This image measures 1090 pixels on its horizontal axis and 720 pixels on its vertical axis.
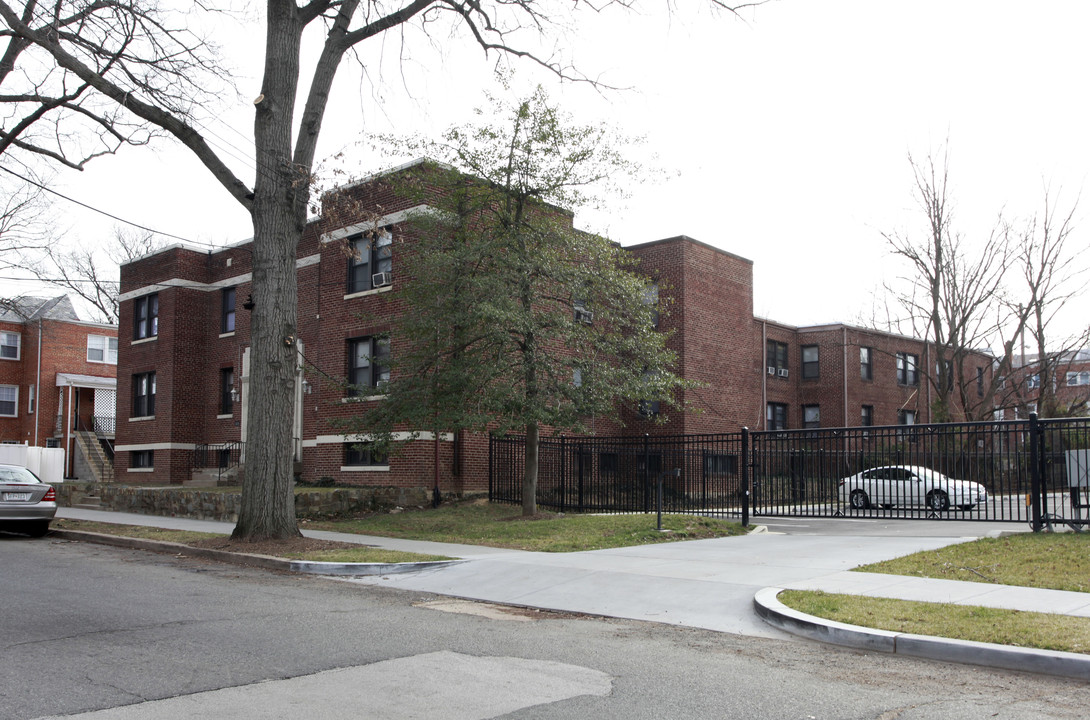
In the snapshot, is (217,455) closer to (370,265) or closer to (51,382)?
(370,265)

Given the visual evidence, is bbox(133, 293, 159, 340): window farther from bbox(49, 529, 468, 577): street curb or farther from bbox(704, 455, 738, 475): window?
bbox(704, 455, 738, 475): window

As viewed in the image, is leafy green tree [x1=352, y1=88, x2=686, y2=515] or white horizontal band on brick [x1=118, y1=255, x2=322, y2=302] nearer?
leafy green tree [x1=352, y1=88, x2=686, y2=515]

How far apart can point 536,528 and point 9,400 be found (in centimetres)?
3777

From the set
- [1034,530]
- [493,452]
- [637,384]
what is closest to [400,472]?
[493,452]

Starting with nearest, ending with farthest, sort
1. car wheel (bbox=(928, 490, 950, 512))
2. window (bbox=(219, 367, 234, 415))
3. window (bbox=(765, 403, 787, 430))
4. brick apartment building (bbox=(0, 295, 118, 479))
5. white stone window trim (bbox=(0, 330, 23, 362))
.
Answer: car wheel (bbox=(928, 490, 950, 512))
window (bbox=(219, 367, 234, 415))
window (bbox=(765, 403, 787, 430))
brick apartment building (bbox=(0, 295, 118, 479))
white stone window trim (bbox=(0, 330, 23, 362))

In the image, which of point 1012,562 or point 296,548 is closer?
point 1012,562

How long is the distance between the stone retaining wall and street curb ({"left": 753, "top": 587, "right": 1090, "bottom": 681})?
13822 mm

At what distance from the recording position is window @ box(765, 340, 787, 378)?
1431 inches

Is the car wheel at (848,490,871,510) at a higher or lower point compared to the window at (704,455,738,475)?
lower

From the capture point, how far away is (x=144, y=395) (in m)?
31.8

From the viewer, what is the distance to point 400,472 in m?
22.0

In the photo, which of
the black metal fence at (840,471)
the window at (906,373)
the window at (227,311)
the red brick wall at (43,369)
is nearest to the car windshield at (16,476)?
the black metal fence at (840,471)

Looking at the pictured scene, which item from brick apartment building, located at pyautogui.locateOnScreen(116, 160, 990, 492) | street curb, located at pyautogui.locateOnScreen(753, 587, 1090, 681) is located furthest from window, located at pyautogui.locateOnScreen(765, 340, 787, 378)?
street curb, located at pyautogui.locateOnScreen(753, 587, 1090, 681)

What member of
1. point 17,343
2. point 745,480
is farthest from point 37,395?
point 745,480
